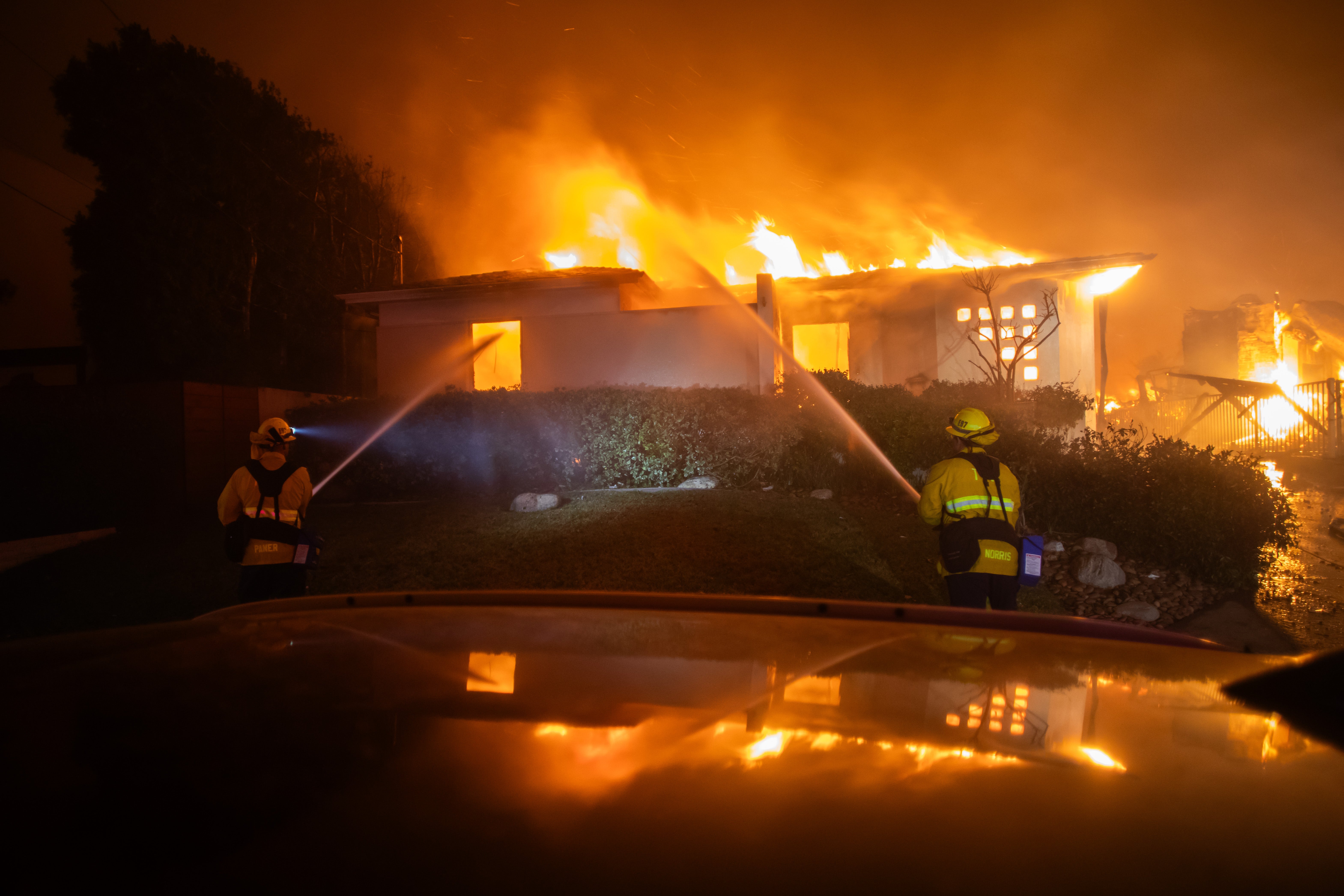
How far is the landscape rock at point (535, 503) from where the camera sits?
1002 cm

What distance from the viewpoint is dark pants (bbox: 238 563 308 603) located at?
509cm

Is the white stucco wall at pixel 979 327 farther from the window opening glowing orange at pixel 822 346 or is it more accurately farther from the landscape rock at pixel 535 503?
the landscape rock at pixel 535 503

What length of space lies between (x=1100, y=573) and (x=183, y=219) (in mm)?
25163

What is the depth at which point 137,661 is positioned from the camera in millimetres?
2059

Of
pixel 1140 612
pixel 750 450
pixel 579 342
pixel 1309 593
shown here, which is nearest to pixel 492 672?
pixel 1140 612

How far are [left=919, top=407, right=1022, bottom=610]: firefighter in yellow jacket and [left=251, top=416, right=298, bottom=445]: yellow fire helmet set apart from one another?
4.48 m

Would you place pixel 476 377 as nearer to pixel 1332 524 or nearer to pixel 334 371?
pixel 334 371

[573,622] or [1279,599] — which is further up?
[573,622]

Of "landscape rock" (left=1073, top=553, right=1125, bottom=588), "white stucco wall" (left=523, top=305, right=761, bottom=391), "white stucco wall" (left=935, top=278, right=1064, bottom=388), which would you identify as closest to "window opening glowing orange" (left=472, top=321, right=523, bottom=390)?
"white stucco wall" (left=523, top=305, right=761, bottom=391)

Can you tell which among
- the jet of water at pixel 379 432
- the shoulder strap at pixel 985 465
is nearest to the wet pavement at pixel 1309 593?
the shoulder strap at pixel 985 465

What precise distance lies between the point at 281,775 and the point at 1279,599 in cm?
892

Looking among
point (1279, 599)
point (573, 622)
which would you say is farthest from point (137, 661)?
point (1279, 599)

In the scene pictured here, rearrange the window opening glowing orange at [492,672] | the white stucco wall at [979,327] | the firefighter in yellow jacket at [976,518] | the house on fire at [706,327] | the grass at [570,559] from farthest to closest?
the white stucco wall at [979,327], the house on fire at [706,327], the grass at [570,559], the firefighter in yellow jacket at [976,518], the window opening glowing orange at [492,672]

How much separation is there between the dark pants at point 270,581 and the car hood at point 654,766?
2917mm
